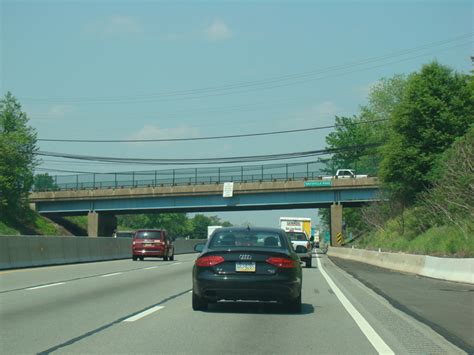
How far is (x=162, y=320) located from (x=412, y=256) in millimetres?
18940

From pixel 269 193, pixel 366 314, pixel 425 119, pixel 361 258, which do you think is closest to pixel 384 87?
pixel 269 193

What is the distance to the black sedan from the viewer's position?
12633 mm

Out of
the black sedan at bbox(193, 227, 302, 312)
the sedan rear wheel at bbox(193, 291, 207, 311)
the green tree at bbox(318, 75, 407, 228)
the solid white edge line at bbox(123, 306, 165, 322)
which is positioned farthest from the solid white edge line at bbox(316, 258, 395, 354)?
the green tree at bbox(318, 75, 407, 228)

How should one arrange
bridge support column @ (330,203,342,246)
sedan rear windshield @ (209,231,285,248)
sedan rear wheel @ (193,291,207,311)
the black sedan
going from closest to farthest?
1. the black sedan
2. sedan rear wheel @ (193,291,207,311)
3. sedan rear windshield @ (209,231,285,248)
4. bridge support column @ (330,203,342,246)

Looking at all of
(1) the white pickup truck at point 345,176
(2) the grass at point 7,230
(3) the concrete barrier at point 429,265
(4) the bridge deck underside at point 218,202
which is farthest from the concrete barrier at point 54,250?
(1) the white pickup truck at point 345,176

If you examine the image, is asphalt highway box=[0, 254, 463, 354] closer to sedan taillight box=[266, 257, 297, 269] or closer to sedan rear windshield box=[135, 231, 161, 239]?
sedan taillight box=[266, 257, 297, 269]

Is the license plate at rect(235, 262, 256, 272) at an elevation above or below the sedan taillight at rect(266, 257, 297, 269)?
below

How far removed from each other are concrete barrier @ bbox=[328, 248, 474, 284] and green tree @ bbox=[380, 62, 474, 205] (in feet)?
34.3

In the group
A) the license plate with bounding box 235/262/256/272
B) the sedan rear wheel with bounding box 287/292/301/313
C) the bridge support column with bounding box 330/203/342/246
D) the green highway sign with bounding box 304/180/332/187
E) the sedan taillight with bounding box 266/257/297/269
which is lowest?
the sedan rear wheel with bounding box 287/292/301/313

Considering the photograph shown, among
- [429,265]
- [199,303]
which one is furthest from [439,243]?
[199,303]

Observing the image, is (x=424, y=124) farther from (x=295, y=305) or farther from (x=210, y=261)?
(x=210, y=261)

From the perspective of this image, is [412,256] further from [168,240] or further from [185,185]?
[185,185]

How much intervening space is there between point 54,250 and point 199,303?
2083cm

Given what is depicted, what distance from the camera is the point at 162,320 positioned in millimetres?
12023
